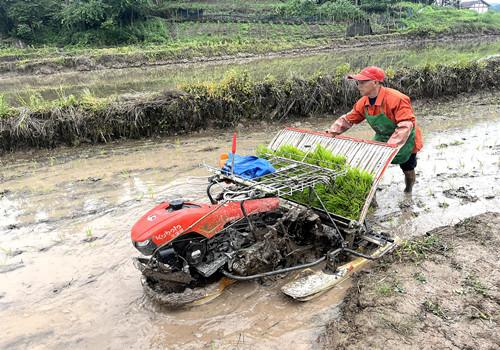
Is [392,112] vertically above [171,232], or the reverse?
[392,112]

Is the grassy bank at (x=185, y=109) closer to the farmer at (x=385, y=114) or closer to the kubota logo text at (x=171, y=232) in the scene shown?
the farmer at (x=385, y=114)

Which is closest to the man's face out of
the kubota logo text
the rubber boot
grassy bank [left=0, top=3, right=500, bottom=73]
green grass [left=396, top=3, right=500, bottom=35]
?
the rubber boot

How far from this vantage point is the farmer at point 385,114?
479 cm

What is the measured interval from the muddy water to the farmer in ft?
3.52

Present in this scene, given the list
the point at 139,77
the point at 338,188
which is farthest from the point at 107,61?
the point at 338,188

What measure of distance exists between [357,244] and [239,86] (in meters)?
6.47

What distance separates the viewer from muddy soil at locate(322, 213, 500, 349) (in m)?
3.10

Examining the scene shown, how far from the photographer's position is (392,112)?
16.5 ft

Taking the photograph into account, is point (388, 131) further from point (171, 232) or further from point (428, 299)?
point (171, 232)

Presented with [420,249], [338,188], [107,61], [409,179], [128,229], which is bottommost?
[128,229]

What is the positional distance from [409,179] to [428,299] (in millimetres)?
2812

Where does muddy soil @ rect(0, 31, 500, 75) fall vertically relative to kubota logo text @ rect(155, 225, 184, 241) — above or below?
below

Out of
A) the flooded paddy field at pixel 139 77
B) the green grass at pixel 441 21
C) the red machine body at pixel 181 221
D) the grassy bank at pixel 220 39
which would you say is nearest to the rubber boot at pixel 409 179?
the red machine body at pixel 181 221

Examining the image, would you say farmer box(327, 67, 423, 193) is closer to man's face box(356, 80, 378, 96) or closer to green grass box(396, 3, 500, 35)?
man's face box(356, 80, 378, 96)
